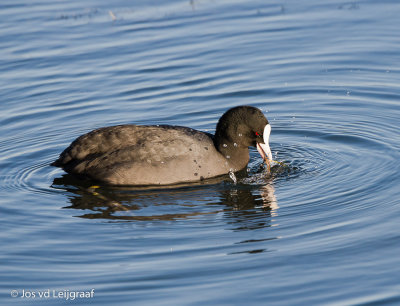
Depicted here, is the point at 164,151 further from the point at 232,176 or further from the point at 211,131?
the point at 211,131

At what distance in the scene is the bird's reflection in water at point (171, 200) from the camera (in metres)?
8.37

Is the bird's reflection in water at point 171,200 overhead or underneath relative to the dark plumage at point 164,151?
underneath

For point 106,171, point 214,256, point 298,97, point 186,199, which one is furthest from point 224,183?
point 298,97

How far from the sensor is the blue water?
267 inches

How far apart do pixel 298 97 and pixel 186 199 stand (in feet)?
13.7

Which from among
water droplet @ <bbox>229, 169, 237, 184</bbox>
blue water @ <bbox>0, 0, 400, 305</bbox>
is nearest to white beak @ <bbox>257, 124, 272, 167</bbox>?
blue water @ <bbox>0, 0, 400, 305</bbox>

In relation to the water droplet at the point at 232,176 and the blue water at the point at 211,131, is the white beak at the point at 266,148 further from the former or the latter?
the water droplet at the point at 232,176

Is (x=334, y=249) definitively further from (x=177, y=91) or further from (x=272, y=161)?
(x=177, y=91)

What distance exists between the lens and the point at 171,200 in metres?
8.75

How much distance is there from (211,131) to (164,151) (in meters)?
2.13

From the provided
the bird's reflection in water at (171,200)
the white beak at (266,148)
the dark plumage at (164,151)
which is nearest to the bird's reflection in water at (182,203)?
the bird's reflection in water at (171,200)

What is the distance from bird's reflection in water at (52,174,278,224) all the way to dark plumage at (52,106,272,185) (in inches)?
6.4

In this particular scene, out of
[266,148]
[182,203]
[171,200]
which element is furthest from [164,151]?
[266,148]

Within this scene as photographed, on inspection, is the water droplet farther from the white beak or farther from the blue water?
the white beak
